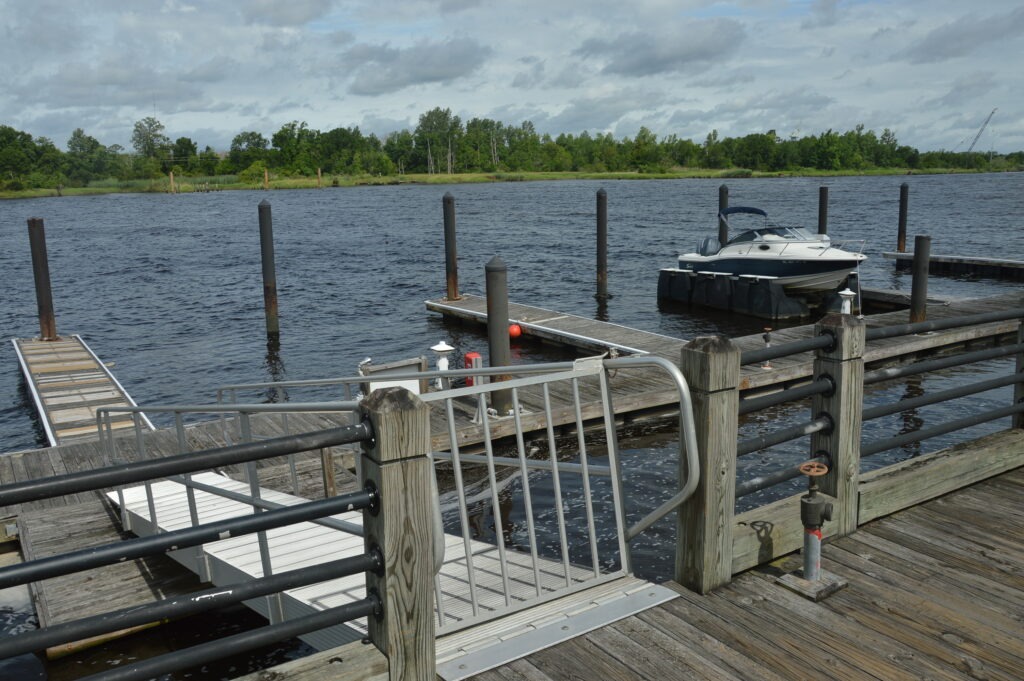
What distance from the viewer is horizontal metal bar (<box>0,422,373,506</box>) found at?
7.93 feet

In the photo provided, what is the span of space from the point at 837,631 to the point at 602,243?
24.5 metres

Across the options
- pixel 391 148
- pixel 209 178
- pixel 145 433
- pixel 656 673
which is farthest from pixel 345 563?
pixel 391 148

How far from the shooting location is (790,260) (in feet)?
77.3

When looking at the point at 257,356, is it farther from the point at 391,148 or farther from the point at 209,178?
the point at 391,148

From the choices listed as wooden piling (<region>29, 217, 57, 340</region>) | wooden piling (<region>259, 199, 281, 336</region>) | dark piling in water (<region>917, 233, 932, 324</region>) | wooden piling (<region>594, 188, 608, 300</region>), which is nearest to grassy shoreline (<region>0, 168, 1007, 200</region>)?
wooden piling (<region>594, 188, 608, 300</region>)

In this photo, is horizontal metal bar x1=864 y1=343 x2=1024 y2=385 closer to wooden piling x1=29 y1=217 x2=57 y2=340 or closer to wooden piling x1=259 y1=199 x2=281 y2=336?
wooden piling x1=259 y1=199 x2=281 y2=336

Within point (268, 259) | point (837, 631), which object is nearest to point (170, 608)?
point (837, 631)

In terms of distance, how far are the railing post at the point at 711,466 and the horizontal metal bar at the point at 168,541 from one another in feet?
5.72

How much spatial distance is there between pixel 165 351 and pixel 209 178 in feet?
476

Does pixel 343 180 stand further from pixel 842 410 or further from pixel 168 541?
pixel 168 541

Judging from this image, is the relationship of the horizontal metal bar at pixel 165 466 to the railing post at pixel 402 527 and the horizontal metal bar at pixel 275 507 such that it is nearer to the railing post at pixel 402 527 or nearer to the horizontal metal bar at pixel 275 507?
the railing post at pixel 402 527

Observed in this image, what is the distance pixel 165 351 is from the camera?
77.9ft

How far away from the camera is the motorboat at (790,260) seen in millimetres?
23438

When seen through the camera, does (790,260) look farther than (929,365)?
Yes
